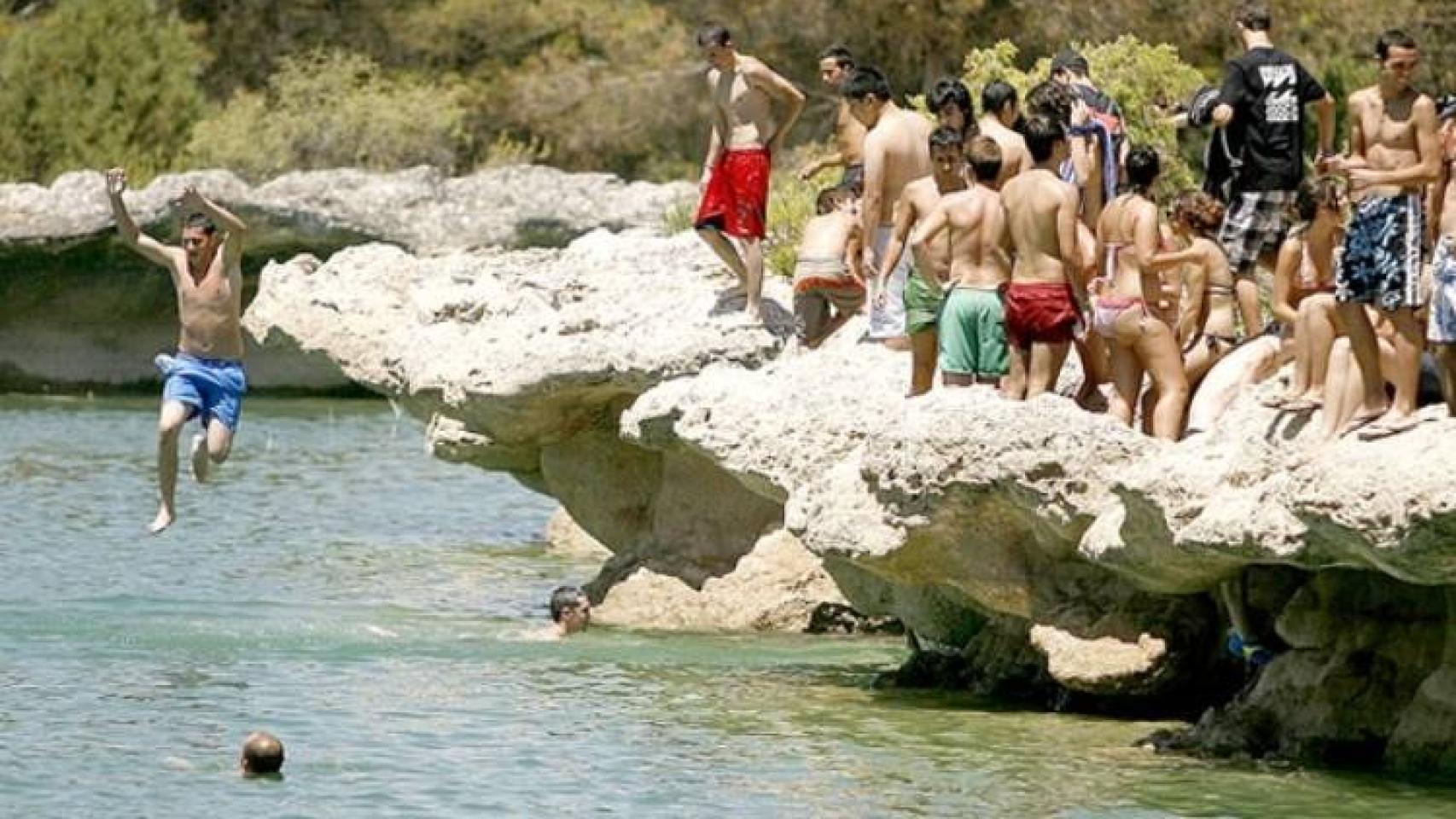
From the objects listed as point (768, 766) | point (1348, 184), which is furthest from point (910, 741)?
point (1348, 184)

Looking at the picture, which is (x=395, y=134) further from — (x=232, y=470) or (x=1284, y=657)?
(x=1284, y=657)

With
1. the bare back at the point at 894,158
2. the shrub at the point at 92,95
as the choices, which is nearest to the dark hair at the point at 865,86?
the bare back at the point at 894,158

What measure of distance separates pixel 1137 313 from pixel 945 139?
1698 mm

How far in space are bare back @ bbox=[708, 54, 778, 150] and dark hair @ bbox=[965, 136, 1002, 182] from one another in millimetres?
2867

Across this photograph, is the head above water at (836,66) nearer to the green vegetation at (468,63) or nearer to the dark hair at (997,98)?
the dark hair at (997,98)

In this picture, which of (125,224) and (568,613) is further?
(568,613)

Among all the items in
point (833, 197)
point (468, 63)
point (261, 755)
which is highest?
point (468, 63)

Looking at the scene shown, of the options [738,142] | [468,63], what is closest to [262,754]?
[738,142]

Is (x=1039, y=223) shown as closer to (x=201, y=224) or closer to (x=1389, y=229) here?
(x=1389, y=229)

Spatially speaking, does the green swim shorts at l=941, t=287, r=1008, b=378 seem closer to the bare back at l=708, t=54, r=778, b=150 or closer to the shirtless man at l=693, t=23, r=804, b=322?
the shirtless man at l=693, t=23, r=804, b=322

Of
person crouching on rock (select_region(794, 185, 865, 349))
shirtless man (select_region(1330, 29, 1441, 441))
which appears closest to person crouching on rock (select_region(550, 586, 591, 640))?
person crouching on rock (select_region(794, 185, 865, 349))

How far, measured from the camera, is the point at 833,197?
18.5 metres

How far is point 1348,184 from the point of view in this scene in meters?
13.8

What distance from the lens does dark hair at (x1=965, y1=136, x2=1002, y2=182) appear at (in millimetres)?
15734
